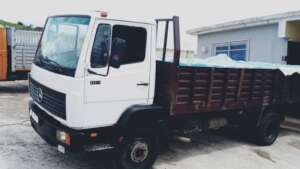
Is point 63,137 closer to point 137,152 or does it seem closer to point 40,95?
point 40,95

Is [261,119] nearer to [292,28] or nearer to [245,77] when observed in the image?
[245,77]

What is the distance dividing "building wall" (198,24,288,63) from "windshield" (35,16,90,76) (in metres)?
8.56

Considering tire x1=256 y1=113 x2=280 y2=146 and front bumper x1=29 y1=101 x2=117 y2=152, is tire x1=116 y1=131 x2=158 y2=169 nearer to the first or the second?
front bumper x1=29 y1=101 x2=117 y2=152

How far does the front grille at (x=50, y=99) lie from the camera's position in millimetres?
5008

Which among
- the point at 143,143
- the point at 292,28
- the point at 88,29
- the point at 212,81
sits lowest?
the point at 143,143

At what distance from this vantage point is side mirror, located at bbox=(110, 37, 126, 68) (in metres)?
4.81

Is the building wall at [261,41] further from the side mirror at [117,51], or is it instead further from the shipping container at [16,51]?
the side mirror at [117,51]

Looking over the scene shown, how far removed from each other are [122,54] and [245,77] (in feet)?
10.5

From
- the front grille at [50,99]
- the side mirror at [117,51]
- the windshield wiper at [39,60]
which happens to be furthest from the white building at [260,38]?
the front grille at [50,99]

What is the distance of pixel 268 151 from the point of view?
7805 mm

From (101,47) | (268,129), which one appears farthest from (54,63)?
(268,129)

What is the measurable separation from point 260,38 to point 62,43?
9326 mm

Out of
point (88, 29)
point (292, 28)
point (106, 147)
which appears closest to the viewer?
point (88, 29)

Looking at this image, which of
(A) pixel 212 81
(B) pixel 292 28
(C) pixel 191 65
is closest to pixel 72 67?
(C) pixel 191 65
